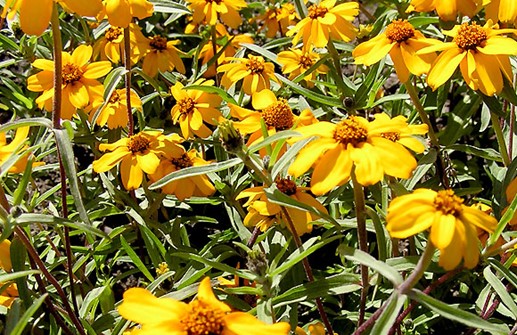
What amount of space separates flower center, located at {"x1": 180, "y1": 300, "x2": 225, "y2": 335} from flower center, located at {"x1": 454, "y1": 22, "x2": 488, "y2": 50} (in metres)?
1.17

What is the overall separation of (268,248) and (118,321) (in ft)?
1.92

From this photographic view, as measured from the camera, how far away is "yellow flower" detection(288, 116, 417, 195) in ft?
5.01

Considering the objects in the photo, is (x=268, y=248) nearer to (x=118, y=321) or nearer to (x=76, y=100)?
(x=118, y=321)

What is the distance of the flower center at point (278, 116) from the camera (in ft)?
6.88

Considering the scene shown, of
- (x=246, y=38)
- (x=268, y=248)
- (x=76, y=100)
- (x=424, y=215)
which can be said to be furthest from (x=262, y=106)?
(x=246, y=38)

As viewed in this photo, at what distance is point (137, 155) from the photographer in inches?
84.2

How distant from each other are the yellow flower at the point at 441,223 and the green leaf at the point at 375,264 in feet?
0.39

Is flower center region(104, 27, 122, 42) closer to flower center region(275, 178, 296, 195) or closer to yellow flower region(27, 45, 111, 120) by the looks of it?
yellow flower region(27, 45, 111, 120)

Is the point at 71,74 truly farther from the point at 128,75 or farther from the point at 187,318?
the point at 187,318

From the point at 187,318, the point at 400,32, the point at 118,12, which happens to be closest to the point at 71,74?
the point at 118,12

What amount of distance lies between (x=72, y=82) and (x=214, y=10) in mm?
729

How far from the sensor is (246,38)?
3.17 m

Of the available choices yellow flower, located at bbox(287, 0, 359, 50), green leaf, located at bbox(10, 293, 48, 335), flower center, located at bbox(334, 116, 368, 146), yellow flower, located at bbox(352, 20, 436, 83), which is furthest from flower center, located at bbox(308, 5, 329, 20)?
green leaf, located at bbox(10, 293, 48, 335)

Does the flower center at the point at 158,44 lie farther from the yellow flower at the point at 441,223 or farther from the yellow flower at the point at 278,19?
the yellow flower at the point at 441,223
